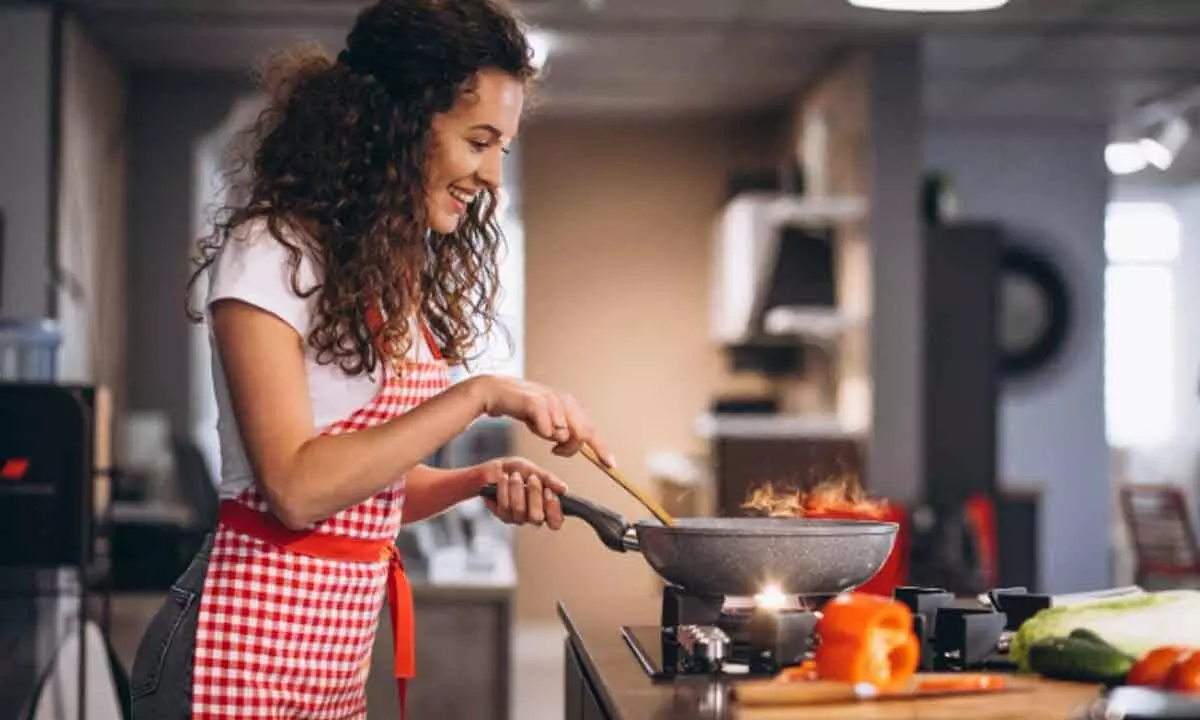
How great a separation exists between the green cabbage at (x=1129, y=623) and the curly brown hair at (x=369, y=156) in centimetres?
71

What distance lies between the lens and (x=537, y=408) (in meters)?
1.65

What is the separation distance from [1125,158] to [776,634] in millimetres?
9235

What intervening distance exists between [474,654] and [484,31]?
232 centimetres

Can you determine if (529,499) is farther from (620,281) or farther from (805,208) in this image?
(620,281)

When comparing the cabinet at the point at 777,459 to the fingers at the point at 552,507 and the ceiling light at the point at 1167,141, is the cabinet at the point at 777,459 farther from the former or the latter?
the fingers at the point at 552,507

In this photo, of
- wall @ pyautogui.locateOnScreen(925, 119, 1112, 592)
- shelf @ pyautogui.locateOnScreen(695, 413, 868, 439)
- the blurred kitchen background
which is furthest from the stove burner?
wall @ pyautogui.locateOnScreen(925, 119, 1112, 592)

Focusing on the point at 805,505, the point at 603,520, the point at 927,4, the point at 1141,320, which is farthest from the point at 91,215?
the point at 1141,320

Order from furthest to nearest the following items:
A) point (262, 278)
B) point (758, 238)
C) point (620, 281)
Answer: point (620, 281), point (758, 238), point (262, 278)

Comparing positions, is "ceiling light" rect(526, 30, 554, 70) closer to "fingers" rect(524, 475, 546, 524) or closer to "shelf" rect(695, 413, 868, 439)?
"shelf" rect(695, 413, 868, 439)

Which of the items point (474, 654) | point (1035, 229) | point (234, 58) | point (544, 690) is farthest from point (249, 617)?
point (1035, 229)

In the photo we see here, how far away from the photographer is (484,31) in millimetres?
1832

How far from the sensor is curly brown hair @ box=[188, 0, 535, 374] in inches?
69.0

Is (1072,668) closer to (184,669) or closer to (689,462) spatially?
(184,669)

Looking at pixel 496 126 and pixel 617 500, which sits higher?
pixel 496 126
